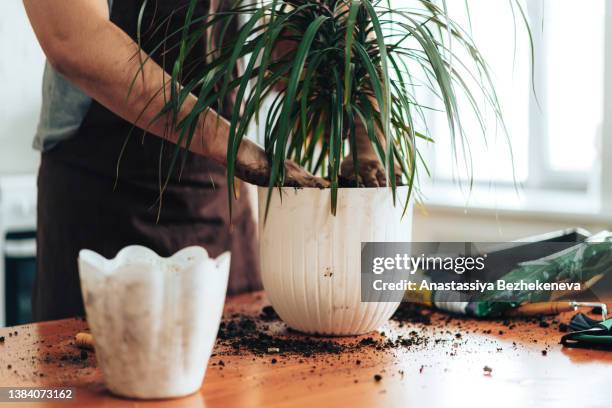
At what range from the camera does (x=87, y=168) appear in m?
1.44

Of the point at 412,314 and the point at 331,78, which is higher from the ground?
the point at 331,78

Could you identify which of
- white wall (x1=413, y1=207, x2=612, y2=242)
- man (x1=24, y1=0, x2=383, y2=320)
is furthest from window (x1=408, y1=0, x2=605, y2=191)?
man (x1=24, y1=0, x2=383, y2=320)

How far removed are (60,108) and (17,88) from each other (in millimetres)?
1991

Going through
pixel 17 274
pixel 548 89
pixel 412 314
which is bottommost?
pixel 17 274

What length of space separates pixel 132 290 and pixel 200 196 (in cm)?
68

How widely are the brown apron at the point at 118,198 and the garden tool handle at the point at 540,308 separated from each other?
591mm

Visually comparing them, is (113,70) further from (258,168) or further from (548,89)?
(548,89)

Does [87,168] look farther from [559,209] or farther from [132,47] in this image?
[559,209]

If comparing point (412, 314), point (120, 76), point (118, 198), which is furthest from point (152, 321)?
point (118, 198)

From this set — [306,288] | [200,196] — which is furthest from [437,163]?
[306,288]

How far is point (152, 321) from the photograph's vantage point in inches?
30.7

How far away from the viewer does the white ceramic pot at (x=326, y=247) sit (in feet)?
3.36

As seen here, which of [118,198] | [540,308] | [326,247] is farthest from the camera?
[118,198]

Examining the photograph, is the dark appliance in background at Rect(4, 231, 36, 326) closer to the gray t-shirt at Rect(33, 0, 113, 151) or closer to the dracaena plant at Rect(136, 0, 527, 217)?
the gray t-shirt at Rect(33, 0, 113, 151)
